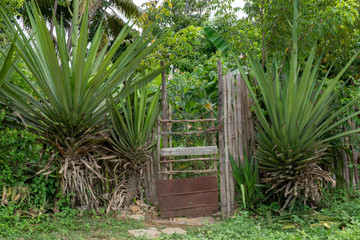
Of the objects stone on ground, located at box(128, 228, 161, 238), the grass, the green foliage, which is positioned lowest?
stone on ground, located at box(128, 228, 161, 238)

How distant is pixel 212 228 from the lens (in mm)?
3449

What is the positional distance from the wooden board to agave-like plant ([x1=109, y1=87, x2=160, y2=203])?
344 millimetres

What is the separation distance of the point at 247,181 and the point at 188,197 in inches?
28.9

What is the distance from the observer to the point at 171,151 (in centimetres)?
422

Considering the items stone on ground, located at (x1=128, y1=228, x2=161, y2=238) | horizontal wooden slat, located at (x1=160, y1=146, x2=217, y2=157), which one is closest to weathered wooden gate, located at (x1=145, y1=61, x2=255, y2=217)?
horizontal wooden slat, located at (x1=160, y1=146, x2=217, y2=157)

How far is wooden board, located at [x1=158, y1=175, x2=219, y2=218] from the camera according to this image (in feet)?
13.4

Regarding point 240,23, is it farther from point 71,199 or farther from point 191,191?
point 71,199

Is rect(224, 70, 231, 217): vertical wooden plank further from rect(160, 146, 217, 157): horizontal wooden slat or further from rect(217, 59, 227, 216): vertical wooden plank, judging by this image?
rect(160, 146, 217, 157): horizontal wooden slat

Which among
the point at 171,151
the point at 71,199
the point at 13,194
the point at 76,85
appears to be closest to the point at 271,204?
the point at 171,151

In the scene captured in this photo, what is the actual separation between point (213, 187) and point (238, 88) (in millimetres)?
1235

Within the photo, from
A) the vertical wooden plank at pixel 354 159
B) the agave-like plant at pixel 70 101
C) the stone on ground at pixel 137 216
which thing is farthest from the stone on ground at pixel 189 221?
the vertical wooden plank at pixel 354 159

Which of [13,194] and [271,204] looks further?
[271,204]

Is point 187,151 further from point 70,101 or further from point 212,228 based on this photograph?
point 70,101

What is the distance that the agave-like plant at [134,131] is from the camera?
3.91m
